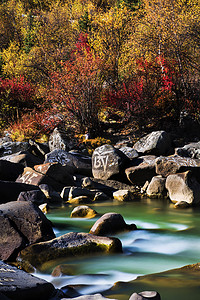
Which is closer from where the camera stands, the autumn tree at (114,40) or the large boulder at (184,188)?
the large boulder at (184,188)

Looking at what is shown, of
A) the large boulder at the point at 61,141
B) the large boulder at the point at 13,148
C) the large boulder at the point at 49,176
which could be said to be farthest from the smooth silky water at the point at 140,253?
the large boulder at the point at 13,148

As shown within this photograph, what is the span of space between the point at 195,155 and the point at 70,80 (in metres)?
6.97

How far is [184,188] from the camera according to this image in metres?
→ 7.80

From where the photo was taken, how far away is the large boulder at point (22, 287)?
2.72 meters

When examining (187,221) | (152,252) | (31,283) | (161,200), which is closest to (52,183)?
(161,200)

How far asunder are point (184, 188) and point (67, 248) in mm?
4419

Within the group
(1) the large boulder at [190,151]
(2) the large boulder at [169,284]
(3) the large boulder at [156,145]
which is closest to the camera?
(2) the large boulder at [169,284]

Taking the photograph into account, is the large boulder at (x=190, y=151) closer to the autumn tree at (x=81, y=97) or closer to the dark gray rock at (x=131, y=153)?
the dark gray rock at (x=131, y=153)

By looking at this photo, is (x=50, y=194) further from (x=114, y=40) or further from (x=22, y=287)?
(x=114, y=40)

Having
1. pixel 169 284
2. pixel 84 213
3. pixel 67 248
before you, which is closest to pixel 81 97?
pixel 84 213

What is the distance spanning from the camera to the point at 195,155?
34.5ft

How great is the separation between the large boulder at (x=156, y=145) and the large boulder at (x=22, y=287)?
8802 millimetres

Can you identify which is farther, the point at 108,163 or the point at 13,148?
the point at 13,148

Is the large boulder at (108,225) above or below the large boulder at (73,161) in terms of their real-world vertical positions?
below
